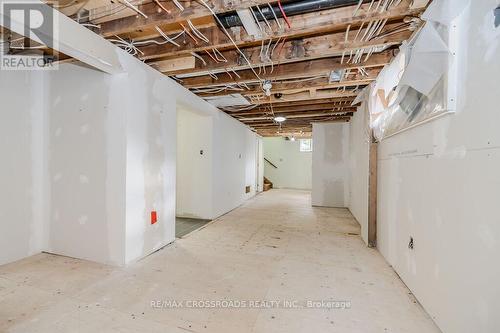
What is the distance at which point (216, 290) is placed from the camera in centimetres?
202

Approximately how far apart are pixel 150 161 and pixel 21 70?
1.75m

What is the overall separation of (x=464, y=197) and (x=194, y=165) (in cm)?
401

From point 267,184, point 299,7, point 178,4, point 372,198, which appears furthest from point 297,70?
point 267,184

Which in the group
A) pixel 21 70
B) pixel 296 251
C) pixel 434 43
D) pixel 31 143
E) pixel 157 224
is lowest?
pixel 296 251

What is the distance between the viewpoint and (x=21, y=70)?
2605 mm

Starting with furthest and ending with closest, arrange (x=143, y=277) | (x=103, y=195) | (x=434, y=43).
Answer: (x=103, y=195)
(x=143, y=277)
(x=434, y=43)

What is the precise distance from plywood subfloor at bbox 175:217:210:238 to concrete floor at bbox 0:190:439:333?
470mm

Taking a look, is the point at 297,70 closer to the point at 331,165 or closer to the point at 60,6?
the point at 60,6

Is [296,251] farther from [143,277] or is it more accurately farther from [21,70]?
[21,70]

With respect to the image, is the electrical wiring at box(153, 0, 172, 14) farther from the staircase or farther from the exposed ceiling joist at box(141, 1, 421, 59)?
the staircase

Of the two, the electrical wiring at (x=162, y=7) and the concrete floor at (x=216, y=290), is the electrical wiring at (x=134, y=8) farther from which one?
the concrete floor at (x=216, y=290)

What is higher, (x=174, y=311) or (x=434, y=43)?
(x=434, y=43)

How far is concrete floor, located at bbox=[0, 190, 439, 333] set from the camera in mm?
1595

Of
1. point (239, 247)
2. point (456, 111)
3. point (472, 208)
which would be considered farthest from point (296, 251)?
point (456, 111)
